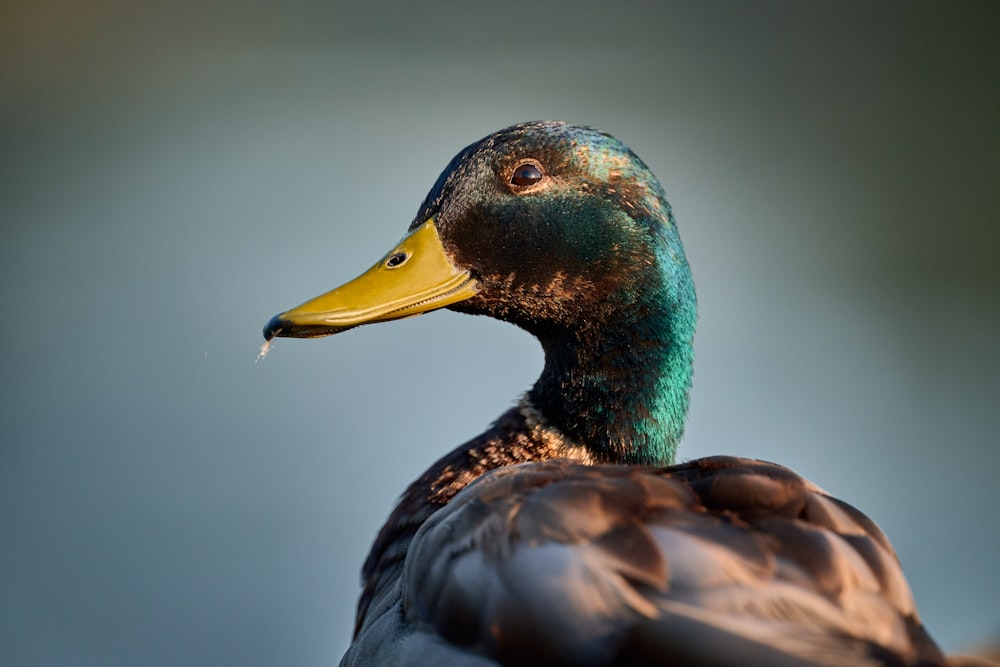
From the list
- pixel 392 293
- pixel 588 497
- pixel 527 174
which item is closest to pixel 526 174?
pixel 527 174

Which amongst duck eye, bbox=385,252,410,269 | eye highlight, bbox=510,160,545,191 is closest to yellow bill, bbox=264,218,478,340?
duck eye, bbox=385,252,410,269

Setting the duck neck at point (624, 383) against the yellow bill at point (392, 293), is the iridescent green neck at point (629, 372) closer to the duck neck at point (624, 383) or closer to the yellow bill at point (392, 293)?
the duck neck at point (624, 383)

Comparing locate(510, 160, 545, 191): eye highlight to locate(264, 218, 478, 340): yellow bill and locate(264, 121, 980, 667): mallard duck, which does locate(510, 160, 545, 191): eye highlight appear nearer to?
locate(264, 121, 980, 667): mallard duck

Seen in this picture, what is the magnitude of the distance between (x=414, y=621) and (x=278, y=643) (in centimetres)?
231

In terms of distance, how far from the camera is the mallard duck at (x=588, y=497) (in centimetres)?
110

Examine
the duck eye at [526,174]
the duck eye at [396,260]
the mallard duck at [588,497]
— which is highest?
the duck eye at [526,174]

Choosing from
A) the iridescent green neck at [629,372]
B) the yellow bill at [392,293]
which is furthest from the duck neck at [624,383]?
the yellow bill at [392,293]

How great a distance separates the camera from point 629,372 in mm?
1778

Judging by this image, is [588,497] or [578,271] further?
[578,271]

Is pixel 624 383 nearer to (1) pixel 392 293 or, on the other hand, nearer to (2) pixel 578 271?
(2) pixel 578 271

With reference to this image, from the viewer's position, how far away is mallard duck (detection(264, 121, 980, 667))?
3.59 feet

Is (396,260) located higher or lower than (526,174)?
lower

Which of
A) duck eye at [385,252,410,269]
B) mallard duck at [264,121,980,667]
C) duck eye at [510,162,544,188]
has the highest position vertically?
duck eye at [510,162,544,188]

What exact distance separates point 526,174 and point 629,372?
36 cm
